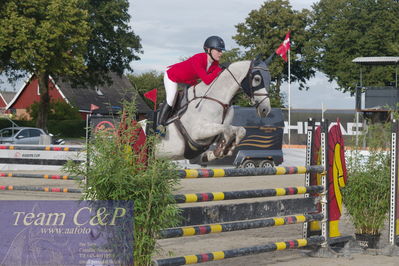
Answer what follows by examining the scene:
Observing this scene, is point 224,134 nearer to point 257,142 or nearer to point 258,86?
point 258,86

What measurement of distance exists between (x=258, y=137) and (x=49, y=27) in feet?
45.9

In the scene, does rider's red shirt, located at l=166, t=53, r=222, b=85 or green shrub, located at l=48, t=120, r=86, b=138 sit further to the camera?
green shrub, located at l=48, t=120, r=86, b=138

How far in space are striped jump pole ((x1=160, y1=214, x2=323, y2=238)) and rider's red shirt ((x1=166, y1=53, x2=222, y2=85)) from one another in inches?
80.1

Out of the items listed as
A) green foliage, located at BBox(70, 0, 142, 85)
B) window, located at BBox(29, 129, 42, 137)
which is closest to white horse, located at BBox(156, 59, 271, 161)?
window, located at BBox(29, 129, 42, 137)

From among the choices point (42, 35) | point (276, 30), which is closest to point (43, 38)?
point (42, 35)

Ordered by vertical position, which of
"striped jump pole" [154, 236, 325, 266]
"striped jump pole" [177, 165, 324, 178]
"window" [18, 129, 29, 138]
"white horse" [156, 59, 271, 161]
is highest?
"white horse" [156, 59, 271, 161]

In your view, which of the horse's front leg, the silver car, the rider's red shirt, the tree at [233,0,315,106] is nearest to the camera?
the horse's front leg

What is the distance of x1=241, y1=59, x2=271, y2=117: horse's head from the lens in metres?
6.68

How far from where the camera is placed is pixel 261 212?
5074 mm

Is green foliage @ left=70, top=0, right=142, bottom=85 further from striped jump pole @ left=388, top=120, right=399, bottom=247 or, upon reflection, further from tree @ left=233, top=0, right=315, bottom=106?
striped jump pole @ left=388, top=120, right=399, bottom=247

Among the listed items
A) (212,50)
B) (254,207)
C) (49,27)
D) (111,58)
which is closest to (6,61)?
(49,27)

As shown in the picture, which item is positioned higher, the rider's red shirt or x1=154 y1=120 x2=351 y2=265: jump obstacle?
the rider's red shirt

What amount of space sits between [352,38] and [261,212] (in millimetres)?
42683

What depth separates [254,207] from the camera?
4965 mm
